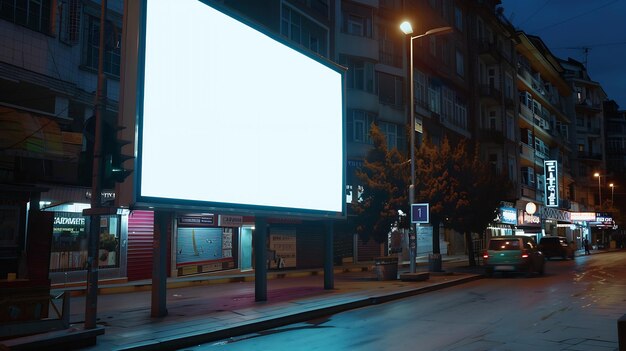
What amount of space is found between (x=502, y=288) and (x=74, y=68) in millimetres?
15686

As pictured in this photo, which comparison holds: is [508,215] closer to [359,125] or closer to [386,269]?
[359,125]

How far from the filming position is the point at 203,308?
14.2 metres

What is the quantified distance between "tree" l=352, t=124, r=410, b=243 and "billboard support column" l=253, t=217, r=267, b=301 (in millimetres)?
7381

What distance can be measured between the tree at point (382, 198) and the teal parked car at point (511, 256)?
4.76 m

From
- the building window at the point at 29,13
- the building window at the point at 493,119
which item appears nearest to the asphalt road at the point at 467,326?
the building window at the point at 29,13

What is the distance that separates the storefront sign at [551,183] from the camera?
59594 millimetres

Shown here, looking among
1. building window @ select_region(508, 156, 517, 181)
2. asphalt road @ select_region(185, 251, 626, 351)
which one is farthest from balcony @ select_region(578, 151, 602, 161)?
asphalt road @ select_region(185, 251, 626, 351)

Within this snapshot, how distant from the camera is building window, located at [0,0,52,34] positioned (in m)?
16.2

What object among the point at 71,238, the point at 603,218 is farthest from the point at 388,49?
the point at 603,218

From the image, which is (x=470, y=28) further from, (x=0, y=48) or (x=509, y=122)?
(x=0, y=48)

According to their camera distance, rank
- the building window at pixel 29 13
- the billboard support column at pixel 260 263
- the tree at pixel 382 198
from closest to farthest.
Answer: the billboard support column at pixel 260 263 → the building window at pixel 29 13 → the tree at pixel 382 198

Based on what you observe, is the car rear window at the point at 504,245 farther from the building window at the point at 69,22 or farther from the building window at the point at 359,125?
the building window at the point at 69,22

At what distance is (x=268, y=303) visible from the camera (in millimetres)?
14992

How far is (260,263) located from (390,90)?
73.7 ft
